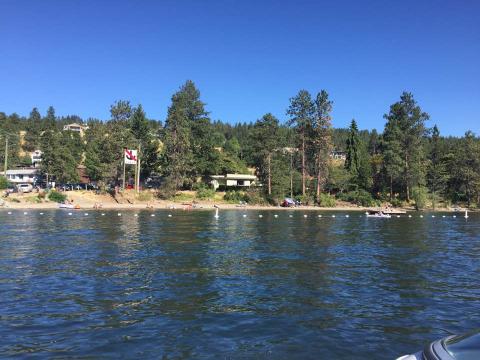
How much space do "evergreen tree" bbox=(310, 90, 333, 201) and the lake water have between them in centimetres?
6791

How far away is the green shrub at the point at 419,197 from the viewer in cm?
9538

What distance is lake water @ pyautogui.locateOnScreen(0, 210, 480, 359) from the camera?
11.5 m

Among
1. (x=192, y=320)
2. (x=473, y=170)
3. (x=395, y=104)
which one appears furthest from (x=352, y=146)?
(x=192, y=320)

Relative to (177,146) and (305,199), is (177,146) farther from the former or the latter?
(305,199)

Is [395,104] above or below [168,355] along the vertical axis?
above

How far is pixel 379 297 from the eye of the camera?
17016 millimetres

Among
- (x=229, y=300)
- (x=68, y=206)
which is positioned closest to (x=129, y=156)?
(x=68, y=206)

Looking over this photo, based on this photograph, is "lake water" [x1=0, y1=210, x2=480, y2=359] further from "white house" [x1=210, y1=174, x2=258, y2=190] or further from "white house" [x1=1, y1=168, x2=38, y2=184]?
"white house" [x1=1, y1=168, x2=38, y2=184]

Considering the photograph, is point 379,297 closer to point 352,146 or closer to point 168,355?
point 168,355

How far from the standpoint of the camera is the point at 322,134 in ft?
322

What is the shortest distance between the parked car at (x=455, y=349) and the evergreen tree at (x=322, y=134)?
307 ft

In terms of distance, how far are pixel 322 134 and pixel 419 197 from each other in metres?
25.3

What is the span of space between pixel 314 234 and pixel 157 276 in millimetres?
23789

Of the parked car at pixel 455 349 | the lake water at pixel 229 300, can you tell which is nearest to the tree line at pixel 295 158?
the lake water at pixel 229 300
